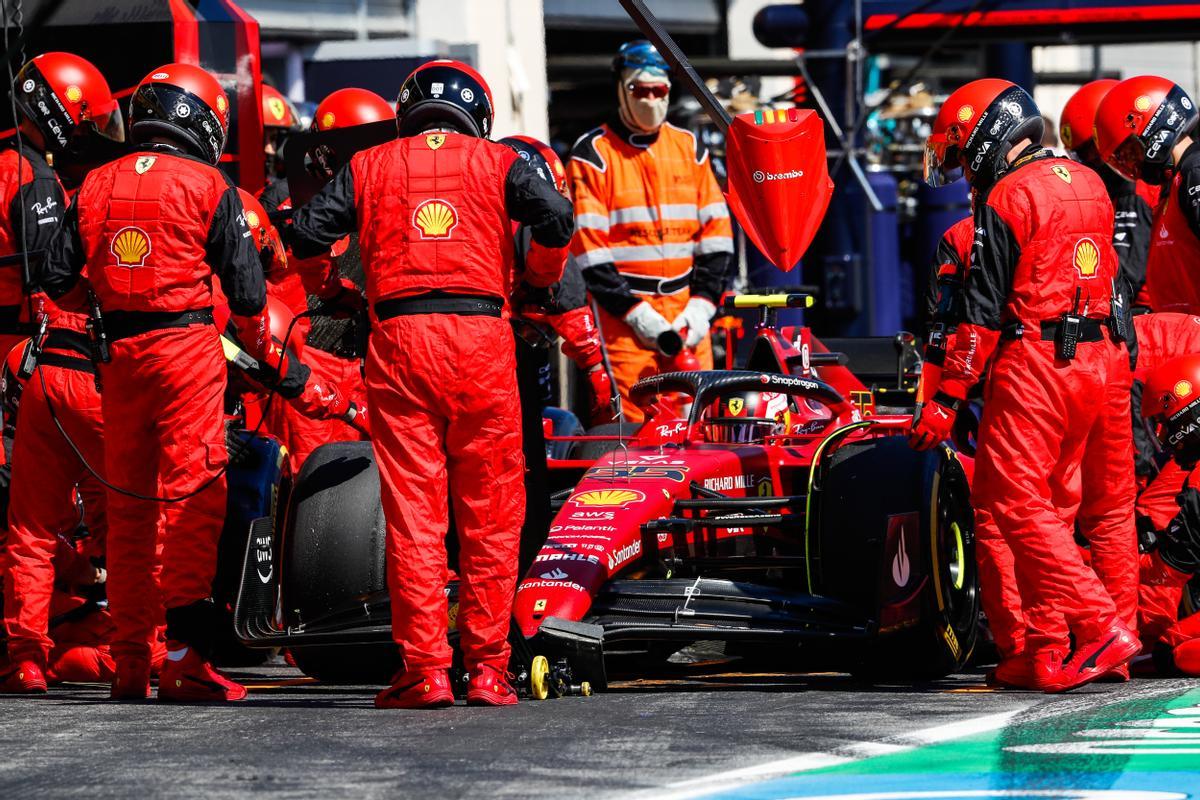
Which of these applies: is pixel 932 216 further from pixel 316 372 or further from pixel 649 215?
pixel 316 372

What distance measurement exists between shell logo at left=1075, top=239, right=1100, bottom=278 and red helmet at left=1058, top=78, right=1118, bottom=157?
2380 millimetres

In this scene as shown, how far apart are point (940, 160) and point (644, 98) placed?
3.46 m

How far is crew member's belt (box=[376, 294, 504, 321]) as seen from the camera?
6.24 meters

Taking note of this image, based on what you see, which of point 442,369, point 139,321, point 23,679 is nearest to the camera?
point 442,369

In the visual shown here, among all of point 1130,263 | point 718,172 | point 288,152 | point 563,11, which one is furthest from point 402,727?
point 563,11

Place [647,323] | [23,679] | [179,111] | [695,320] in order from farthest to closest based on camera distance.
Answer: [695,320], [647,323], [23,679], [179,111]

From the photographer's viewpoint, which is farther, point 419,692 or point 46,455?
point 46,455

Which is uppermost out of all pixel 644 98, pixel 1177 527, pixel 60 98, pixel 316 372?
pixel 644 98

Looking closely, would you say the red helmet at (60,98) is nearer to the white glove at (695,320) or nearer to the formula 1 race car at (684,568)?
the formula 1 race car at (684,568)

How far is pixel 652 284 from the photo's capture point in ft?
33.9

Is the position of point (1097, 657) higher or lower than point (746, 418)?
lower

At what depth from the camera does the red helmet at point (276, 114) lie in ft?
35.7

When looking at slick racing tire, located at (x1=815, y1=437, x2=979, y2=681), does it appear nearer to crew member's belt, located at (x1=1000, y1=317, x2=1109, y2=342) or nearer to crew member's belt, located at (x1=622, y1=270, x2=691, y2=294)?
crew member's belt, located at (x1=1000, y1=317, x2=1109, y2=342)

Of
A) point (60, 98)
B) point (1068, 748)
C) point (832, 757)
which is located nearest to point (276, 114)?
point (60, 98)
